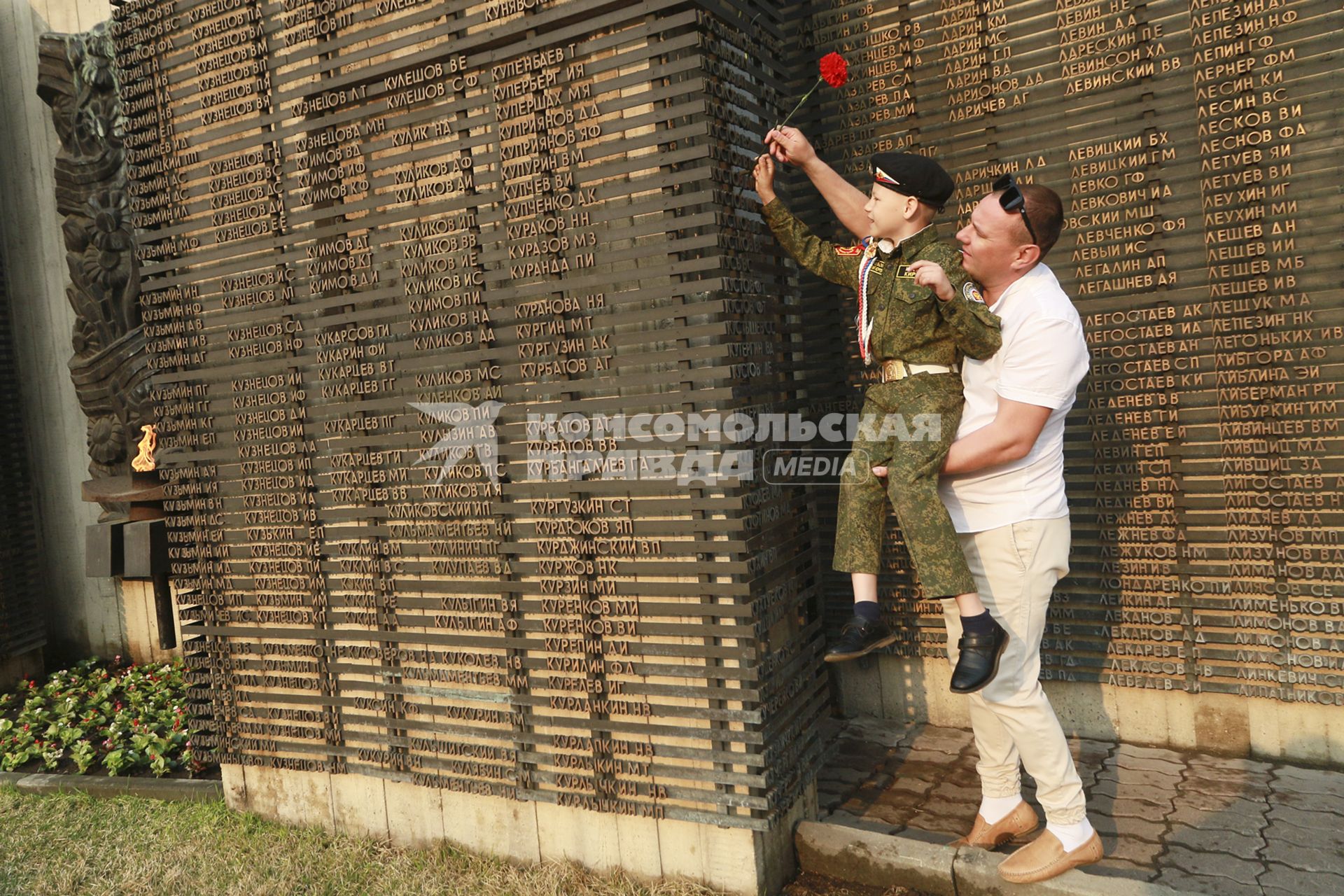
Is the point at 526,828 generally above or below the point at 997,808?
below

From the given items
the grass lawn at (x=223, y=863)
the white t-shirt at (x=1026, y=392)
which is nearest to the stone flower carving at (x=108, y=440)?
the grass lawn at (x=223, y=863)

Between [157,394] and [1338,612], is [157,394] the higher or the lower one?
the higher one

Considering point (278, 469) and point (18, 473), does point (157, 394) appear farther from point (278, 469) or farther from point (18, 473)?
point (18, 473)

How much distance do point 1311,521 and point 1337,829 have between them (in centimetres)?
138

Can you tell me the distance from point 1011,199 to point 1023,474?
1.06m

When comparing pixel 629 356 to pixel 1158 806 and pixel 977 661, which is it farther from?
pixel 1158 806

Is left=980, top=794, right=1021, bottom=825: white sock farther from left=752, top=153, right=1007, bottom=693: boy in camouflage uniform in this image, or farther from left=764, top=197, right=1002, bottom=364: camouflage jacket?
left=764, top=197, right=1002, bottom=364: camouflage jacket

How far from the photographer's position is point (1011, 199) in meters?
3.29

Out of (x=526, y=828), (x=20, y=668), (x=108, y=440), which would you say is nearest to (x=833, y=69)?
(x=526, y=828)

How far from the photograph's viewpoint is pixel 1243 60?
415cm

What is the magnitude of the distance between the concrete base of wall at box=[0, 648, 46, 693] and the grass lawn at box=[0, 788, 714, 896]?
3398 mm

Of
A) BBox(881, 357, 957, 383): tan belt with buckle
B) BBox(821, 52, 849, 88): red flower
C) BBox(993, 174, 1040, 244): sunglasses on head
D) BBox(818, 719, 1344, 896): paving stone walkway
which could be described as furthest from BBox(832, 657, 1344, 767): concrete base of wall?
BBox(821, 52, 849, 88): red flower

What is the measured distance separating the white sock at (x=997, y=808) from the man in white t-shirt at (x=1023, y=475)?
0.24 m

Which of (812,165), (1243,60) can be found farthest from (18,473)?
(1243,60)
